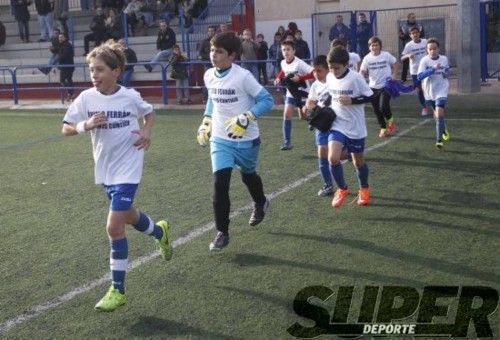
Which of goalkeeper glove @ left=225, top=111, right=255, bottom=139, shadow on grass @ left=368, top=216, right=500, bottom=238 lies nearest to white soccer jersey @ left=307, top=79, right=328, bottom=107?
shadow on grass @ left=368, top=216, right=500, bottom=238

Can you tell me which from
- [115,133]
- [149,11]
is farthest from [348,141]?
[149,11]

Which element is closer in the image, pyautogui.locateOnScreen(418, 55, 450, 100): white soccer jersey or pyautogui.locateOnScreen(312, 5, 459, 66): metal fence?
pyautogui.locateOnScreen(418, 55, 450, 100): white soccer jersey

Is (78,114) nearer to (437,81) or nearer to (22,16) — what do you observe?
(437,81)

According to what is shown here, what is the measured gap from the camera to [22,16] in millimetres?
26828

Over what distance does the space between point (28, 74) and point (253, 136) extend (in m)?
19.8

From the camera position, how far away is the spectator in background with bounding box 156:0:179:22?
25203 millimetres

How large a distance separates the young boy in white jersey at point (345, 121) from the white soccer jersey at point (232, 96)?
4.82ft

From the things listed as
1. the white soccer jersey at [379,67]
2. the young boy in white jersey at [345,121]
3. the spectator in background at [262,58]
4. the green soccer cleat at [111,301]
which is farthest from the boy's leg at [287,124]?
the spectator in background at [262,58]

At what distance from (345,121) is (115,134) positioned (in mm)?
3087

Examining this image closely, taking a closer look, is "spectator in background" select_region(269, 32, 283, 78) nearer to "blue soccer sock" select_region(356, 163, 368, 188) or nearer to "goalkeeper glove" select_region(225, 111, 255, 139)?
"blue soccer sock" select_region(356, 163, 368, 188)

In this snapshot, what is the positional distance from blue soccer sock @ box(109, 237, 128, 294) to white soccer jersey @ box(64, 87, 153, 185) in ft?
1.51

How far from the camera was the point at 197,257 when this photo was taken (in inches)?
247

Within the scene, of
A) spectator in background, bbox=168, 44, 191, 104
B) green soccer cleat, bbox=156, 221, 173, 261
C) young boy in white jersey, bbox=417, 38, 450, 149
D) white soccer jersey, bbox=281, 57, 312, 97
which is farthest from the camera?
spectator in background, bbox=168, 44, 191, 104

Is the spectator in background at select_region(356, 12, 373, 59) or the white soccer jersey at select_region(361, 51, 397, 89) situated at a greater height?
the spectator in background at select_region(356, 12, 373, 59)
